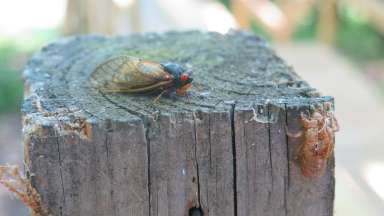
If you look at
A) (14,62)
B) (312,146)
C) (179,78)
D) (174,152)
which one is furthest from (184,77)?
(14,62)

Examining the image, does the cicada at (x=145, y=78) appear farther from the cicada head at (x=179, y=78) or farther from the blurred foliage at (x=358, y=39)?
the blurred foliage at (x=358, y=39)

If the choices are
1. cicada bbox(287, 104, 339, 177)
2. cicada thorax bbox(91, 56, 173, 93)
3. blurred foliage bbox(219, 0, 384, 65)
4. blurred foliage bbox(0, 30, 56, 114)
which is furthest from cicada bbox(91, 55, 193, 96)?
blurred foliage bbox(219, 0, 384, 65)

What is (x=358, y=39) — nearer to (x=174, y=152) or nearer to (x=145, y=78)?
(x=145, y=78)

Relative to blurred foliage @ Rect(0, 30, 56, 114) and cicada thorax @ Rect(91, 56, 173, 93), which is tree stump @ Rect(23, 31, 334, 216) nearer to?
cicada thorax @ Rect(91, 56, 173, 93)

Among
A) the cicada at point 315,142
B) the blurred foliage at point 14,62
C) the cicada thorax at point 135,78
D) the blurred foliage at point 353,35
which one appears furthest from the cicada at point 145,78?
the blurred foliage at point 353,35

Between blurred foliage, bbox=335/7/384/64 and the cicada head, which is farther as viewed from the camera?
blurred foliage, bbox=335/7/384/64

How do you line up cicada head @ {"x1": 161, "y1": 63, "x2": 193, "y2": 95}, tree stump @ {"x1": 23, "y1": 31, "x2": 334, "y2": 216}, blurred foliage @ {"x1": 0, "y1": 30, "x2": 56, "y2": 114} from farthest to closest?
blurred foliage @ {"x1": 0, "y1": 30, "x2": 56, "y2": 114}, cicada head @ {"x1": 161, "y1": 63, "x2": 193, "y2": 95}, tree stump @ {"x1": 23, "y1": 31, "x2": 334, "y2": 216}

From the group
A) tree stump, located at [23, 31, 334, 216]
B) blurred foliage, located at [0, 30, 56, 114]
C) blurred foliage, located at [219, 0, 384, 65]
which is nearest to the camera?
tree stump, located at [23, 31, 334, 216]
